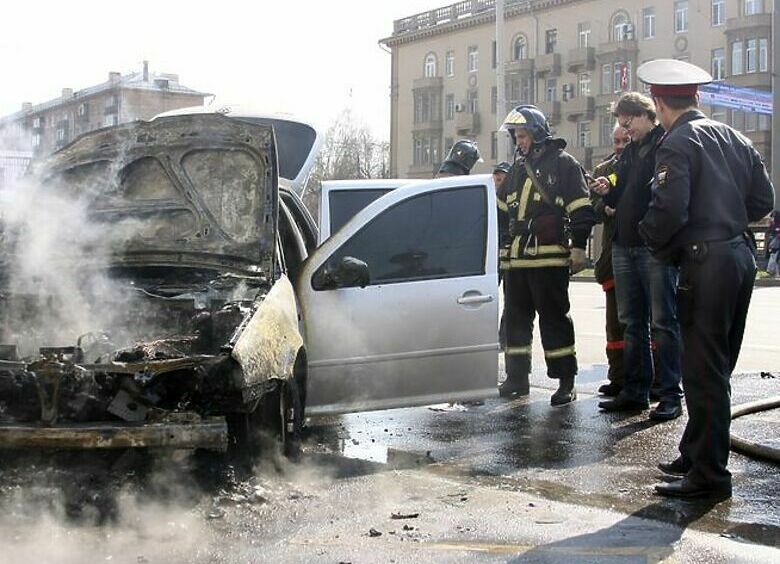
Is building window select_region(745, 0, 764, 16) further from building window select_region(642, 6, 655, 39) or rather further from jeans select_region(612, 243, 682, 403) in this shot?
jeans select_region(612, 243, 682, 403)

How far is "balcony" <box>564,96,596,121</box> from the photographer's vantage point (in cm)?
5588

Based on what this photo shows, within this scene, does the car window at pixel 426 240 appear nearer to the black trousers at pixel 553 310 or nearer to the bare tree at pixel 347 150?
the black trousers at pixel 553 310

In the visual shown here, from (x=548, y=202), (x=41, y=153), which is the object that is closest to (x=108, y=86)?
(x=41, y=153)

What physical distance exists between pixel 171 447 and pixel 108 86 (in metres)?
6.57

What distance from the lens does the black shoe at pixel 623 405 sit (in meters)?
6.79

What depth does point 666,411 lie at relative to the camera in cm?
641

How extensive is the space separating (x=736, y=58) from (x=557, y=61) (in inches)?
439

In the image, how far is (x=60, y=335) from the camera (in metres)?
4.82

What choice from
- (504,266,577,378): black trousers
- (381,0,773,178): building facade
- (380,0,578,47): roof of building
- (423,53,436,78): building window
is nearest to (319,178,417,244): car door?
(504,266,577,378): black trousers

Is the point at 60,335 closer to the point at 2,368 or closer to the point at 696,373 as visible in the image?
the point at 2,368

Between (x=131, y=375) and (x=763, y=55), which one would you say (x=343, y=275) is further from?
(x=763, y=55)

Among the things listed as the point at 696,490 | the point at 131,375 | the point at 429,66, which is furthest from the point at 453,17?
the point at 131,375

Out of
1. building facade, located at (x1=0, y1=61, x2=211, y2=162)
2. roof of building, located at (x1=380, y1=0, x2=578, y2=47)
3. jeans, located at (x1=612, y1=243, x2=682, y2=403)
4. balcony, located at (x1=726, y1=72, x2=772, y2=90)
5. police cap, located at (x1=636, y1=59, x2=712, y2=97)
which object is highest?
roof of building, located at (x1=380, y1=0, x2=578, y2=47)

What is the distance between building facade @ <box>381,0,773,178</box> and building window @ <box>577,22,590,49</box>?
0.06m
